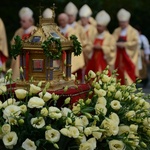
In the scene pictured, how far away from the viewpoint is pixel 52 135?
18.2ft

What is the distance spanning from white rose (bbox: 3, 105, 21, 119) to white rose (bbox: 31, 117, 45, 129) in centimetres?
12

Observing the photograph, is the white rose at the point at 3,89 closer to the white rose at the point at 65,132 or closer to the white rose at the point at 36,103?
the white rose at the point at 36,103

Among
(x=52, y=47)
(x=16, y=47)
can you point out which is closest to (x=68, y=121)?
(x=52, y=47)

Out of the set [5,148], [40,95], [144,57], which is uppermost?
[40,95]

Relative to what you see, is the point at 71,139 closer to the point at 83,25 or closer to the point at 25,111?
the point at 25,111

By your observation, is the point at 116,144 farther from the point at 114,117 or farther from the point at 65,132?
the point at 65,132

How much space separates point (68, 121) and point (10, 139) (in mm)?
410

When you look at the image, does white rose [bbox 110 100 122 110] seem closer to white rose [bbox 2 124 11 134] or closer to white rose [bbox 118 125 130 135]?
white rose [bbox 118 125 130 135]

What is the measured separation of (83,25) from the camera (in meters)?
15.7

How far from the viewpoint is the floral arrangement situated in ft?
18.1

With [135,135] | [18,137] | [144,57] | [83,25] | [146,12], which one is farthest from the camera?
[146,12]

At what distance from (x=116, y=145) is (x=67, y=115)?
42 centimetres

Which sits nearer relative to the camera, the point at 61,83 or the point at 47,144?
the point at 47,144

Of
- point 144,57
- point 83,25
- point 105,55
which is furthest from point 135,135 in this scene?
point 144,57
